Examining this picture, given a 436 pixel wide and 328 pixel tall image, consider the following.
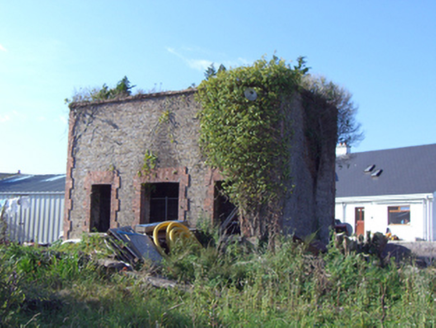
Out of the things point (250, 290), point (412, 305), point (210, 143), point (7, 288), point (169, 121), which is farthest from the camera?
point (169, 121)

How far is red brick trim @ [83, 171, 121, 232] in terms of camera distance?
13281mm

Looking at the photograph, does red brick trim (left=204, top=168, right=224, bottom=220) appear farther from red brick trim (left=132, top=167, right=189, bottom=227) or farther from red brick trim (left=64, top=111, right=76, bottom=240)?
red brick trim (left=64, top=111, right=76, bottom=240)

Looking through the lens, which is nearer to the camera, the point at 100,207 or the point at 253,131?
the point at 253,131

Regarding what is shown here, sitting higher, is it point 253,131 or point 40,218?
point 253,131

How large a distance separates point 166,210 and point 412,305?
8.74 m

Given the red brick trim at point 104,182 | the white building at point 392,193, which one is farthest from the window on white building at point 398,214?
the red brick trim at point 104,182

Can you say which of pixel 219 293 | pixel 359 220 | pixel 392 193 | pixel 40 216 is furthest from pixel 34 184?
pixel 392 193

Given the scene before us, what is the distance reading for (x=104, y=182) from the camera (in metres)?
13.5

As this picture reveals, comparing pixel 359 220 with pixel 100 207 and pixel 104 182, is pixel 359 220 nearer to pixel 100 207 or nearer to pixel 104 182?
pixel 100 207

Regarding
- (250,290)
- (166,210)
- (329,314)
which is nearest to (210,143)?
(166,210)

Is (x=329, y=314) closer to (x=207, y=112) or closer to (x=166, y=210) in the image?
(x=207, y=112)

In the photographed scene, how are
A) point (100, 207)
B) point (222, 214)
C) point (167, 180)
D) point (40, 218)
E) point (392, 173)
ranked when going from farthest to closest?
point (392, 173)
point (40, 218)
point (100, 207)
point (167, 180)
point (222, 214)

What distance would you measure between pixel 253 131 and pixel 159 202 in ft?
14.9

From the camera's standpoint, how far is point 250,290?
690cm
